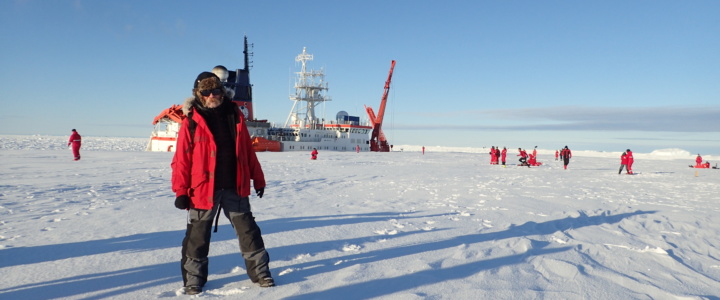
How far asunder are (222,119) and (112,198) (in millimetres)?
5338

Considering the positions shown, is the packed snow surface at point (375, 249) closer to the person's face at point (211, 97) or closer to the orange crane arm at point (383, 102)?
the person's face at point (211, 97)

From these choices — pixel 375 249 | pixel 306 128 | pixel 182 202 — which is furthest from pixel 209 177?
pixel 306 128

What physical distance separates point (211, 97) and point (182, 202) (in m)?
0.76

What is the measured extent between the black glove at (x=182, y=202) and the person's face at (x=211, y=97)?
67 centimetres

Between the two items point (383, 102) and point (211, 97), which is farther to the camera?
point (383, 102)

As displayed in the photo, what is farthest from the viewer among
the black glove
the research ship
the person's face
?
the research ship

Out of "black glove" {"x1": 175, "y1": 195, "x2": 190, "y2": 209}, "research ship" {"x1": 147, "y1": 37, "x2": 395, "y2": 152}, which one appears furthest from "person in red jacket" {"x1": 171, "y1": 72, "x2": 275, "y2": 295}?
"research ship" {"x1": 147, "y1": 37, "x2": 395, "y2": 152}

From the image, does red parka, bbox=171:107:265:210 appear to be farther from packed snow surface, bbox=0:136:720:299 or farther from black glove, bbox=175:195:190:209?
packed snow surface, bbox=0:136:720:299

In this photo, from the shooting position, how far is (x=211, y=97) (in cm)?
277

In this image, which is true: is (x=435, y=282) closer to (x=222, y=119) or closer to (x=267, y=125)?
(x=222, y=119)

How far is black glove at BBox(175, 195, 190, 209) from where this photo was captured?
8.72 feet

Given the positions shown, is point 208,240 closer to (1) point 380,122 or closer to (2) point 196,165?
(2) point 196,165

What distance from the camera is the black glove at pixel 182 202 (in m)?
2.66

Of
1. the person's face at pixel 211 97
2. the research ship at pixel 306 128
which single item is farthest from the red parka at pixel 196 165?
the research ship at pixel 306 128
